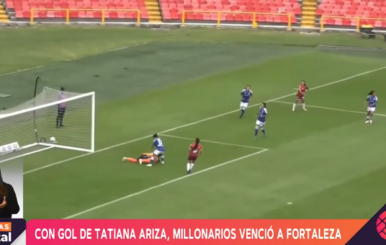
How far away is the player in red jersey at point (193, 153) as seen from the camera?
1480 inches

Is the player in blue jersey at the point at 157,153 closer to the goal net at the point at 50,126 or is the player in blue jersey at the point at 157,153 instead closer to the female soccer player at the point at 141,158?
the female soccer player at the point at 141,158

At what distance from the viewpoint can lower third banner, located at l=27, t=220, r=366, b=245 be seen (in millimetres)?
23469

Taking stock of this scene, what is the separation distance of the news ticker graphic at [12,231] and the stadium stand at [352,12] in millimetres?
49751

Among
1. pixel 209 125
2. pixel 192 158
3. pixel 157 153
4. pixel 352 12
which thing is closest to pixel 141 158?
pixel 157 153

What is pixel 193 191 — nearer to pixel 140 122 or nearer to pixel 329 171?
pixel 329 171

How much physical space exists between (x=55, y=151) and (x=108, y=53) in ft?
65.4

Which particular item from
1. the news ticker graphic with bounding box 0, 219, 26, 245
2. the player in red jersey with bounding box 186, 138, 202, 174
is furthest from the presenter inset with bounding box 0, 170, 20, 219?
the player in red jersey with bounding box 186, 138, 202, 174

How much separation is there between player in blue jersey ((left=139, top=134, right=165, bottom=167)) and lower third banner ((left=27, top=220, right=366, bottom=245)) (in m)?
15.9

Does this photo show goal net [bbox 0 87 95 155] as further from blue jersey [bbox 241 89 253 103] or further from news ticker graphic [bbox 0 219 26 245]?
news ticker graphic [bbox 0 219 26 245]

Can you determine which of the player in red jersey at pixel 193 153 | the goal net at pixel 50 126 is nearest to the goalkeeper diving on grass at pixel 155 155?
the player in red jersey at pixel 193 153

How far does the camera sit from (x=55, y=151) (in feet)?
137

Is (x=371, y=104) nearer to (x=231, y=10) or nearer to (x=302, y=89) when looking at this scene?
(x=302, y=89)

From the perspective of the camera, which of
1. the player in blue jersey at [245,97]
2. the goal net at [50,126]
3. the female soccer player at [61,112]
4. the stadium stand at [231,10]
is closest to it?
the goal net at [50,126]

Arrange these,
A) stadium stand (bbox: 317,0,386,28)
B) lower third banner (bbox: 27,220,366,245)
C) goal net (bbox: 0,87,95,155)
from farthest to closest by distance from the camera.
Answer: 1. stadium stand (bbox: 317,0,386,28)
2. goal net (bbox: 0,87,95,155)
3. lower third banner (bbox: 27,220,366,245)
